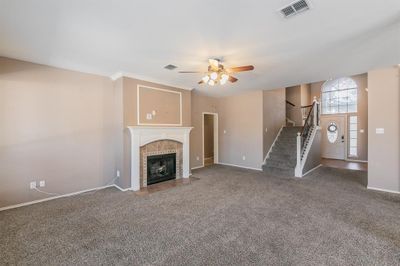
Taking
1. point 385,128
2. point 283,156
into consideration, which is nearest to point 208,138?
point 283,156

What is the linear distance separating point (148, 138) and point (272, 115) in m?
4.74

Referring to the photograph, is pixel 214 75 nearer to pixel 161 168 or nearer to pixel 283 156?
pixel 161 168

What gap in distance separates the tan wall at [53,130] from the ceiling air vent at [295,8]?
4028 millimetres

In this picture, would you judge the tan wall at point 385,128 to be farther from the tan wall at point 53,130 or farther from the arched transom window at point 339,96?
the tan wall at point 53,130

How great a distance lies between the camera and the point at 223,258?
1.98 meters

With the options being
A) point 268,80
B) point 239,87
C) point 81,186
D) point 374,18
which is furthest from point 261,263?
point 239,87

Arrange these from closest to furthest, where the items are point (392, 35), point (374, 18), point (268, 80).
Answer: point (374, 18)
point (392, 35)
point (268, 80)

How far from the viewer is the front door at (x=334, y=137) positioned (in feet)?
28.0

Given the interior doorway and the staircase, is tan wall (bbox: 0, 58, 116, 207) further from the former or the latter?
the staircase

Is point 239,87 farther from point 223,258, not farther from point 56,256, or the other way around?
point 56,256

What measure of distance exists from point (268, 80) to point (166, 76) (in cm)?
271

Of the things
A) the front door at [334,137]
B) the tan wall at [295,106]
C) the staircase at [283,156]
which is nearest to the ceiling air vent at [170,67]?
the staircase at [283,156]

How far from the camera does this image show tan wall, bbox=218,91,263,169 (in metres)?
Result: 6.29

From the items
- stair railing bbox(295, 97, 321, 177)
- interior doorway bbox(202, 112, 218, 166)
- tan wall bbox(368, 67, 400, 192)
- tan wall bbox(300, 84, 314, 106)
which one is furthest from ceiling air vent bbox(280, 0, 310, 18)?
tan wall bbox(300, 84, 314, 106)
